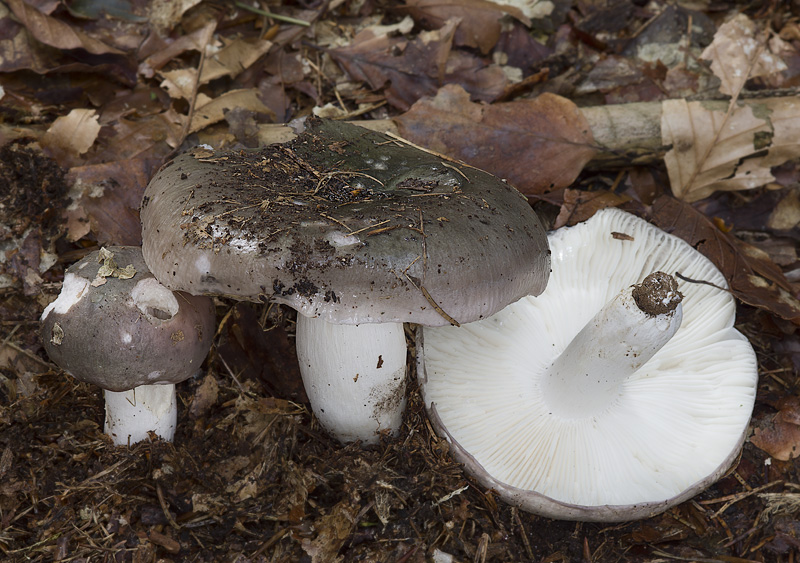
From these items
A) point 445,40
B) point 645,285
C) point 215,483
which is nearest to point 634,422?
point 645,285

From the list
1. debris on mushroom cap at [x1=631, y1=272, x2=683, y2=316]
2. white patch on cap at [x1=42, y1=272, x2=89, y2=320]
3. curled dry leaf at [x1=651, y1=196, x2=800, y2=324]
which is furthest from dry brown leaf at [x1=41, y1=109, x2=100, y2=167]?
curled dry leaf at [x1=651, y1=196, x2=800, y2=324]

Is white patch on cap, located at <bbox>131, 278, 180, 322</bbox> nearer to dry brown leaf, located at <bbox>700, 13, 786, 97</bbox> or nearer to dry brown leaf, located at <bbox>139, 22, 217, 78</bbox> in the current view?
dry brown leaf, located at <bbox>139, 22, 217, 78</bbox>

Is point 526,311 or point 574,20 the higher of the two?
point 574,20

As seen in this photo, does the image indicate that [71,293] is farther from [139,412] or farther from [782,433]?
[782,433]

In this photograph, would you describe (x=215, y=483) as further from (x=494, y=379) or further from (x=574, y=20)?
(x=574, y=20)

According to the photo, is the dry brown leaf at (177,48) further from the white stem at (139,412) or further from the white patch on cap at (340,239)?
the white patch on cap at (340,239)

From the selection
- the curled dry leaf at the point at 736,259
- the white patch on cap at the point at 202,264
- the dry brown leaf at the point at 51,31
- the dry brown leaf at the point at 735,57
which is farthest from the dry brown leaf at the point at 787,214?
the dry brown leaf at the point at 51,31

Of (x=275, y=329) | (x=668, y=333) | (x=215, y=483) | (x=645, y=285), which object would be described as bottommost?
(x=215, y=483)
